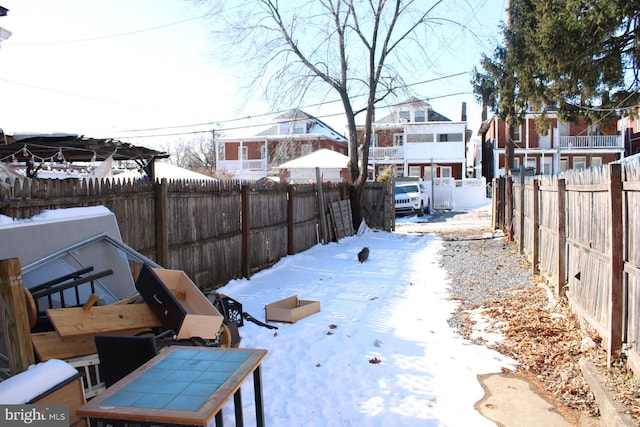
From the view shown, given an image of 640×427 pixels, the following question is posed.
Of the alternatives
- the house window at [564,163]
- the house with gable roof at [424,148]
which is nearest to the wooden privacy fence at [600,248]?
the house with gable roof at [424,148]

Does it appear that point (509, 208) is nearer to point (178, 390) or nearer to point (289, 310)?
point (289, 310)

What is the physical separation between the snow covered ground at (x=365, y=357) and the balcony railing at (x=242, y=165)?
31.7m

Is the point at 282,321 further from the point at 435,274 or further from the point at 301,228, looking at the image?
the point at 301,228

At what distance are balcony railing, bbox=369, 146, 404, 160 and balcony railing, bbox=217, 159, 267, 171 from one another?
9.23 metres

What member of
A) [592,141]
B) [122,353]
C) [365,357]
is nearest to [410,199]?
[592,141]

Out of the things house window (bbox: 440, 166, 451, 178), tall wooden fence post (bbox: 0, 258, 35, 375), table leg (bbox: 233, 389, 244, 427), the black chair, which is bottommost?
table leg (bbox: 233, 389, 244, 427)

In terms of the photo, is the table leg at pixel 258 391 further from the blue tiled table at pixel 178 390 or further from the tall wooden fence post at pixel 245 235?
the tall wooden fence post at pixel 245 235

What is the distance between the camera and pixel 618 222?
4379 mm

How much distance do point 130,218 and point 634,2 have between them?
9.87 metres

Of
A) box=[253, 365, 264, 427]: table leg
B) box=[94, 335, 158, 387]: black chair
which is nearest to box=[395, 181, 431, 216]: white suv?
box=[253, 365, 264, 427]: table leg

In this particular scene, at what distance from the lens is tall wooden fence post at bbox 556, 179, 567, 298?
6.86 metres

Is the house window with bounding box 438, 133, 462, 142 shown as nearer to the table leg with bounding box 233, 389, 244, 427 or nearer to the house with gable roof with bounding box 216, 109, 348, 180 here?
the house with gable roof with bounding box 216, 109, 348, 180

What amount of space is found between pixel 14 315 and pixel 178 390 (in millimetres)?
1302

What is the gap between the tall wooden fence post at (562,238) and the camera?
686 centimetres
